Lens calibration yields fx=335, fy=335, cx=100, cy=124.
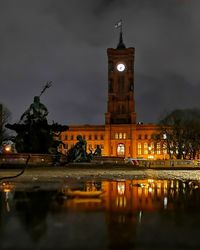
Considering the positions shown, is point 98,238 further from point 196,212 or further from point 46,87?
point 46,87

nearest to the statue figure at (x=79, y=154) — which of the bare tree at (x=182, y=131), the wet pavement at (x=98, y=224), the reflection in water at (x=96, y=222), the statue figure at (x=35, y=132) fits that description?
the statue figure at (x=35, y=132)

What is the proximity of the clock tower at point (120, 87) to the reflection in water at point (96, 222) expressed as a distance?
142 m

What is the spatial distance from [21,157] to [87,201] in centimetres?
2161

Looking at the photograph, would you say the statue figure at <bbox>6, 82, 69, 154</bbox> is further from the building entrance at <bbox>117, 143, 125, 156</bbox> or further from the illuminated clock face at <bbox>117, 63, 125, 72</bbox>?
the illuminated clock face at <bbox>117, 63, 125, 72</bbox>

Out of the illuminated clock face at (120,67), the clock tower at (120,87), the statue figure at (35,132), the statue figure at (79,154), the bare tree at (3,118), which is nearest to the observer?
the statue figure at (35,132)

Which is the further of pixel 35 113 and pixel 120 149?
pixel 120 149

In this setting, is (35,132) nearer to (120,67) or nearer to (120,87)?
(120,87)

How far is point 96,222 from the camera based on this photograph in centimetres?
581

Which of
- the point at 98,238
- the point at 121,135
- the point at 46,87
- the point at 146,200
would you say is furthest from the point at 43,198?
the point at 121,135

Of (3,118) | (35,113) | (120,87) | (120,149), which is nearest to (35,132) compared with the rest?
(35,113)

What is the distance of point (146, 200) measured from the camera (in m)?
9.07

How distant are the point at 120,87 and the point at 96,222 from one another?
152 metres

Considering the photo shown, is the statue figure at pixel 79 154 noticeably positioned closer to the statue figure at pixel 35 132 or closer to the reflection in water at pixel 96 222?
the statue figure at pixel 35 132

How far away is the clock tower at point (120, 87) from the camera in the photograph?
152875 millimetres
